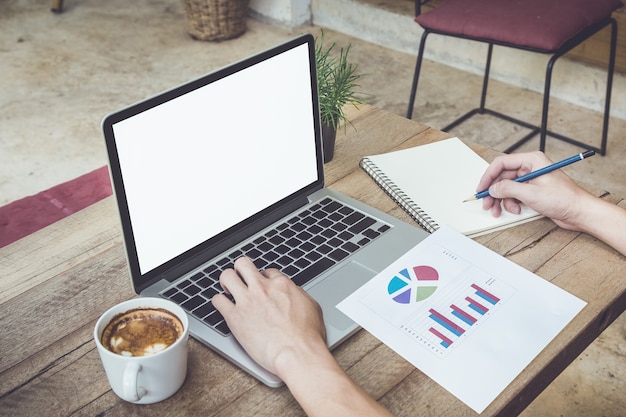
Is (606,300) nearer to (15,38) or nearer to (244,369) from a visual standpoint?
(244,369)

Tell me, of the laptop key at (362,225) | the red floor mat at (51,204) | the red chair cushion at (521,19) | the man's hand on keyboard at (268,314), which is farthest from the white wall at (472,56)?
the man's hand on keyboard at (268,314)

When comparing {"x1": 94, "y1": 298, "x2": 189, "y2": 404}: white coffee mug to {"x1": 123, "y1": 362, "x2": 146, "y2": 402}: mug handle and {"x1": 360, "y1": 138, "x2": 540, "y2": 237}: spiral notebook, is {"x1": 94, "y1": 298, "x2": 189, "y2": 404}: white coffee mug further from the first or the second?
{"x1": 360, "y1": 138, "x2": 540, "y2": 237}: spiral notebook

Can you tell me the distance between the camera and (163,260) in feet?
3.15

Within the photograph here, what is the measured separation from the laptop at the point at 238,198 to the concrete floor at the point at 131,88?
85cm

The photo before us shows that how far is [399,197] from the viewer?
3.87 feet

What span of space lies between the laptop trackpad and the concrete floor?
85cm

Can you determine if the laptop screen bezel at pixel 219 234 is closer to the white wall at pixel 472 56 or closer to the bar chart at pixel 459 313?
the bar chart at pixel 459 313

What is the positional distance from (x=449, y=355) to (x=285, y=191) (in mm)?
395

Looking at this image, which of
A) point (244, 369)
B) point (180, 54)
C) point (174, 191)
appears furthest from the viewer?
point (180, 54)

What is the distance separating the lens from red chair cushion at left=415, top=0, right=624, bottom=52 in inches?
81.6

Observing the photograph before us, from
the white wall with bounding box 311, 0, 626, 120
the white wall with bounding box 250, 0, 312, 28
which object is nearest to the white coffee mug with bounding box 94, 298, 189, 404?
the white wall with bounding box 311, 0, 626, 120

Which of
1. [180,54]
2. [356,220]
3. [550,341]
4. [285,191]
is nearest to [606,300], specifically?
[550,341]

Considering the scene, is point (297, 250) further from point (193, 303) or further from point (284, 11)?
point (284, 11)

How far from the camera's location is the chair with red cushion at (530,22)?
2076 mm
